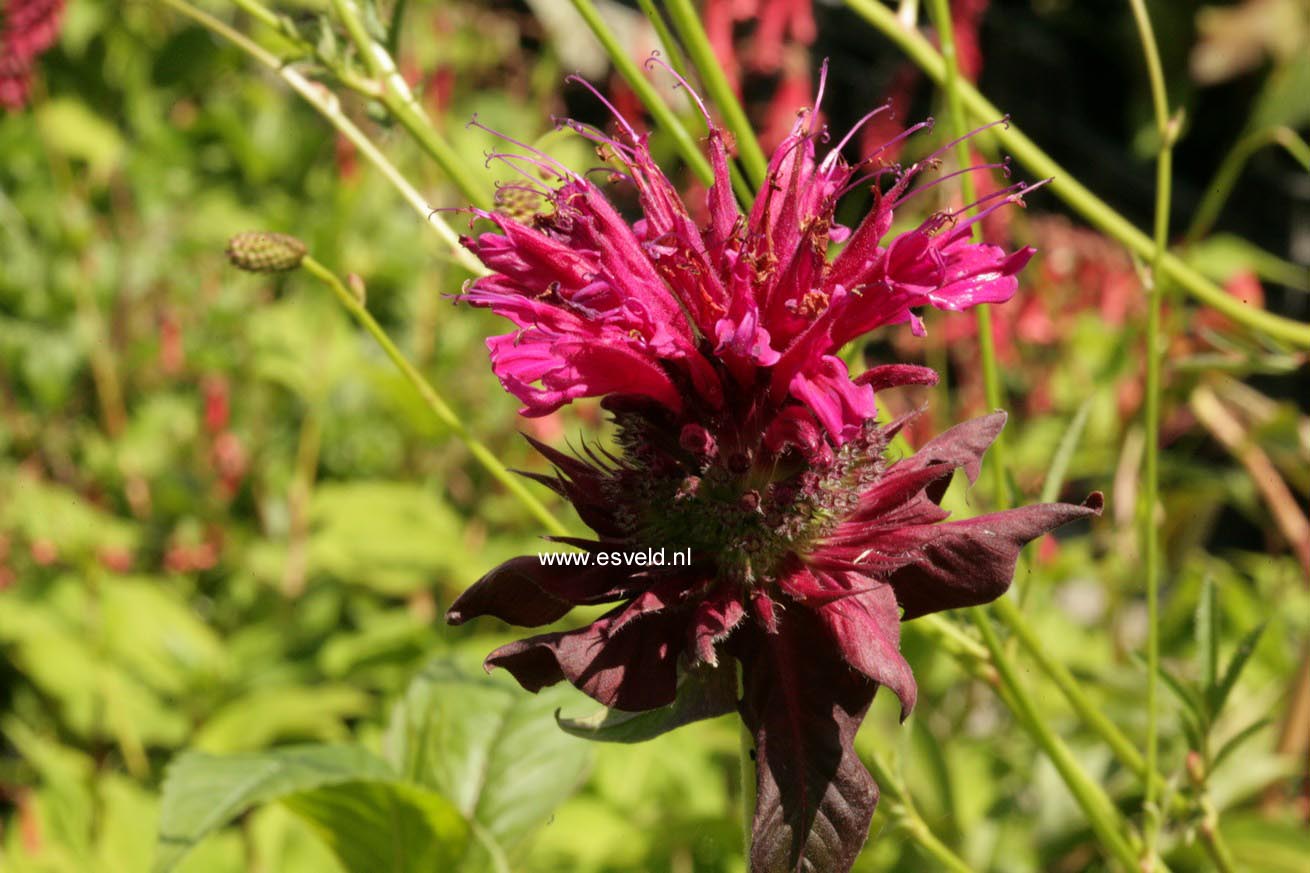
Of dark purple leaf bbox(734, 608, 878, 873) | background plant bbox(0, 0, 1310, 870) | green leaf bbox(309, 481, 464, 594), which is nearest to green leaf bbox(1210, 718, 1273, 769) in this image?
background plant bbox(0, 0, 1310, 870)

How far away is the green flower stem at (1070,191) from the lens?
0.93 m

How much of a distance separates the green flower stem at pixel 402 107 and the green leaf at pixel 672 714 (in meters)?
0.39

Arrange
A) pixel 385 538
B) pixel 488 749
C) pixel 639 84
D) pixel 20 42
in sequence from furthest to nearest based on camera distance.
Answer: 1. pixel 385 538
2. pixel 20 42
3. pixel 488 749
4. pixel 639 84

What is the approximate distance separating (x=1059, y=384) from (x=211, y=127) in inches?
77.9

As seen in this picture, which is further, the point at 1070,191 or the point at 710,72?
the point at 1070,191

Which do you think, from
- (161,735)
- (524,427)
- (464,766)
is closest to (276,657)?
(161,735)

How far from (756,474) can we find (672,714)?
158 mm

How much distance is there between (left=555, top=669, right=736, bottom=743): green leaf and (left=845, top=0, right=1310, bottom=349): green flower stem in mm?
452

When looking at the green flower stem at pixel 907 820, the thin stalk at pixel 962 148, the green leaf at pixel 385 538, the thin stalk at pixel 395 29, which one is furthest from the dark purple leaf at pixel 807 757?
the green leaf at pixel 385 538

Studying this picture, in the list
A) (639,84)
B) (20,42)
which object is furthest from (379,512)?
(639,84)

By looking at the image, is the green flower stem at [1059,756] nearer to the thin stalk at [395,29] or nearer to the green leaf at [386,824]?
the green leaf at [386,824]

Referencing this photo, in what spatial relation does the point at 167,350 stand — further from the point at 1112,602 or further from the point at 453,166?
the point at 1112,602

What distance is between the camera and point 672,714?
0.74 metres

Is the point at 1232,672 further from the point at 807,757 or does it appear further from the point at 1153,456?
the point at 807,757
